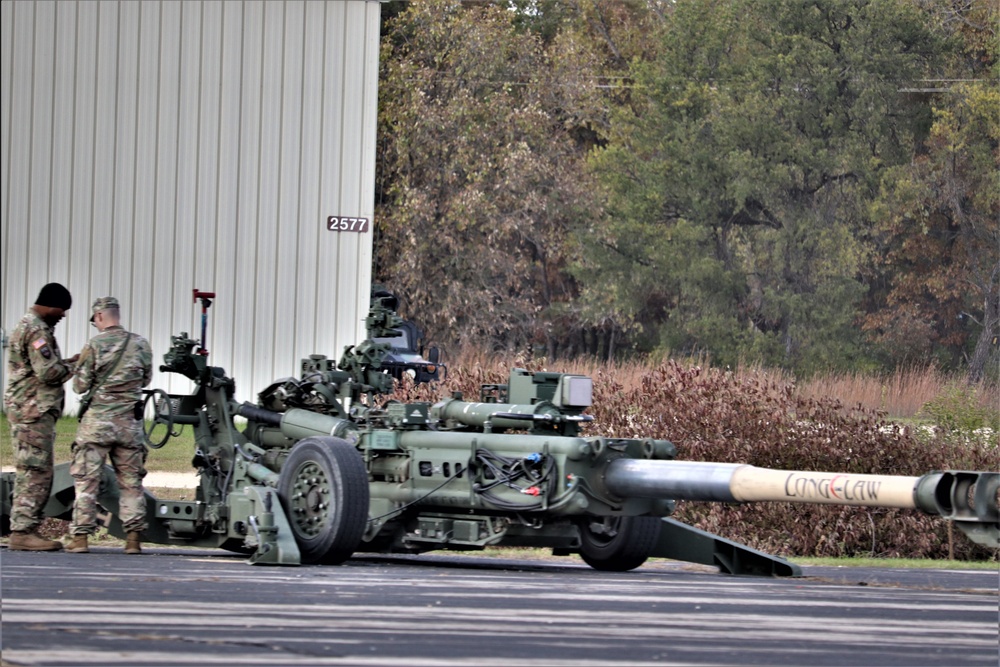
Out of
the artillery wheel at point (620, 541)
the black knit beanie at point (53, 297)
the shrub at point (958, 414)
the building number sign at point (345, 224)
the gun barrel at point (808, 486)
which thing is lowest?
the artillery wheel at point (620, 541)

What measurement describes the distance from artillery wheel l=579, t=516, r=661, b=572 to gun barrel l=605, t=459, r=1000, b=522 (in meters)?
0.81

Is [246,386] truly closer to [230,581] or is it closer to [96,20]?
[96,20]

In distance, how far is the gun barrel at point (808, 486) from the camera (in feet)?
27.9

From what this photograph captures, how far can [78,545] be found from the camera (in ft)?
42.3

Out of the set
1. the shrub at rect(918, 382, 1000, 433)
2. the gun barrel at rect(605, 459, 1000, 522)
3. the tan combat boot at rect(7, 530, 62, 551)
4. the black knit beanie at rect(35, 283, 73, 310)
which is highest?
the black knit beanie at rect(35, 283, 73, 310)

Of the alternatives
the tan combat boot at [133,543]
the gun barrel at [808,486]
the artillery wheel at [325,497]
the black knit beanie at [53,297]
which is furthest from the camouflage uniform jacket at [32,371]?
the gun barrel at [808,486]

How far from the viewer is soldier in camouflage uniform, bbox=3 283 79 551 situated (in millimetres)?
13125

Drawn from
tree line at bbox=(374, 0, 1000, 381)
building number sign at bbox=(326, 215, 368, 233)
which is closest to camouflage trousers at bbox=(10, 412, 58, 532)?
building number sign at bbox=(326, 215, 368, 233)

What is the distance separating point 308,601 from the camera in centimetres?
870

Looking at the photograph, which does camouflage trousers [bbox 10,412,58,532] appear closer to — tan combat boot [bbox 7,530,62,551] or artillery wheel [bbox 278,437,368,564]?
tan combat boot [bbox 7,530,62,551]

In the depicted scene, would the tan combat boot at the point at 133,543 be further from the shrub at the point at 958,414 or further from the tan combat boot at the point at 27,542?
the shrub at the point at 958,414

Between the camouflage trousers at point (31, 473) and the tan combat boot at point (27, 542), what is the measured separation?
0.05 meters

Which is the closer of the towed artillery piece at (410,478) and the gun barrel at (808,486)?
the gun barrel at (808,486)

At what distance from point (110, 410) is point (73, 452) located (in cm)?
42
